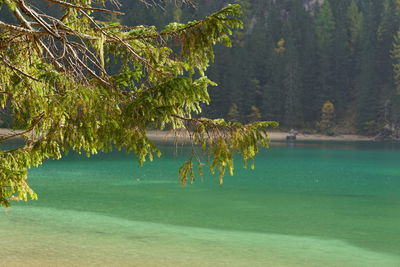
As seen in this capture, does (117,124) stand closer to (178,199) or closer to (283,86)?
(178,199)

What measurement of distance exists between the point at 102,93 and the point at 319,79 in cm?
8144

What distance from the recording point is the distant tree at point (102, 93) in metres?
6.11

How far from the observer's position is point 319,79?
8544 cm

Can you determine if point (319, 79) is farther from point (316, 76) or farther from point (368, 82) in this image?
point (368, 82)

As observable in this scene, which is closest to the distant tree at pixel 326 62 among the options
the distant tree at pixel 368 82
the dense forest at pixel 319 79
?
the dense forest at pixel 319 79

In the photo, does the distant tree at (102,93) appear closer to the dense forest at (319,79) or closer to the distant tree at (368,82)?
the dense forest at (319,79)

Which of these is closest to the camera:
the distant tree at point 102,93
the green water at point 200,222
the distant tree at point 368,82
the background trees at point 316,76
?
the distant tree at point 102,93

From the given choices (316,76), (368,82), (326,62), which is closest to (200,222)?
(368,82)

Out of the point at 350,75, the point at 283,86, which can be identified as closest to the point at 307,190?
the point at 283,86

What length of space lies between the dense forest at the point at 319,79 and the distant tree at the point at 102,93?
7264cm

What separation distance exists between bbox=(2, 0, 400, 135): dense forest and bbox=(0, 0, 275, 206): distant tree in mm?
72639

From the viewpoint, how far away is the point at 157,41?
7199 mm

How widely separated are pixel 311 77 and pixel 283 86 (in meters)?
4.25

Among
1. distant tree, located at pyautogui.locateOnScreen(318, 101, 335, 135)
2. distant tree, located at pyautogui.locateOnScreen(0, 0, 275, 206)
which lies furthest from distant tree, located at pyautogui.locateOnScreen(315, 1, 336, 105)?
distant tree, located at pyautogui.locateOnScreen(0, 0, 275, 206)
